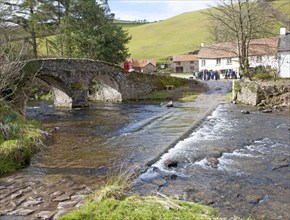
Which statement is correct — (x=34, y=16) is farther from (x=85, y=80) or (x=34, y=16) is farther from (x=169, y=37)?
(x=169, y=37)

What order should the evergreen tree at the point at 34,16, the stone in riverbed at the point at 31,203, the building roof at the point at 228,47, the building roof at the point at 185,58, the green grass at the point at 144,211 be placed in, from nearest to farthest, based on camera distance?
the green grass at the point at 144,211 < the stone in riverbed at the point at 31,203 < the evergreen tree at the point at 34,16 < the building roof at the point at 228,47 < the building roof at the point at 185,58

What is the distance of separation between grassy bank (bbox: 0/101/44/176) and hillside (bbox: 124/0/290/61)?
71.0m

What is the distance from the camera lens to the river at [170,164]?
849 centimetres

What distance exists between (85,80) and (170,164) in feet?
69.8

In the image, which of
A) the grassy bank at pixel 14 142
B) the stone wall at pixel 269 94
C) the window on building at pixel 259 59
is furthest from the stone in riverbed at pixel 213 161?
the window on building at pixel 259 59

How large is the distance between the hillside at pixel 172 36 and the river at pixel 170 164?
66.5 metres

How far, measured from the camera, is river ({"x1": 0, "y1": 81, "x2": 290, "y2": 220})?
8492 mm

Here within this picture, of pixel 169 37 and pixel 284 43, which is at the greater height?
pixel 169 37

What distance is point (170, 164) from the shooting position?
38.4 feet

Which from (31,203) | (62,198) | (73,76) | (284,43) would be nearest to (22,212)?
(31,203)

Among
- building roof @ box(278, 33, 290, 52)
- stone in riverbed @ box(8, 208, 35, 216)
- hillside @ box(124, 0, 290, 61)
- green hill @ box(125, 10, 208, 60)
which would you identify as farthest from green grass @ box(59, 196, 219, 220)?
green hill @ box(125, 10, 208, 60)

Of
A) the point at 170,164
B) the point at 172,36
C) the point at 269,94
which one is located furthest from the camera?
the point at 172,36

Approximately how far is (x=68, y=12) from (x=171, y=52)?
54151mm

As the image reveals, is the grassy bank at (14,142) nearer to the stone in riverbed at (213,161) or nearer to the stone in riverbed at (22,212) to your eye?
the stone in riverbed at (22,212)
